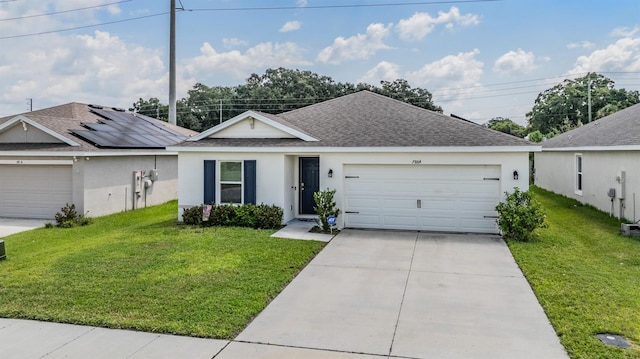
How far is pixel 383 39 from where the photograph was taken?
22156 millimetres

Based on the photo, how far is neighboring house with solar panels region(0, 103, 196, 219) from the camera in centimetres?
1391

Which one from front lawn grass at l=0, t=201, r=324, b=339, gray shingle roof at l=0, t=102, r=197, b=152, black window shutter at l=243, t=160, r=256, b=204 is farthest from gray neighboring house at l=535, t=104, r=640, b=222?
gray shingle roof at l=0, t=102, r=197, b=152

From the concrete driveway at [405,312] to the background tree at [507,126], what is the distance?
4100cm

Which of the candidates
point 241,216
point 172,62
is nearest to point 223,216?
point 241,216

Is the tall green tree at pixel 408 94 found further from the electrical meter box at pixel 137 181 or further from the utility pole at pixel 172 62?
the electrical meter box at pixel 137 181

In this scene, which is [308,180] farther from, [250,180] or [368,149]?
[368,149]

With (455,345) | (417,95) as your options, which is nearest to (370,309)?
(455,345)

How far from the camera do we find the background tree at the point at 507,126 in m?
46.4

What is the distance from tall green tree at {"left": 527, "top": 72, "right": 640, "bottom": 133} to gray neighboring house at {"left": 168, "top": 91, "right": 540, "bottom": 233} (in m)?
36.6

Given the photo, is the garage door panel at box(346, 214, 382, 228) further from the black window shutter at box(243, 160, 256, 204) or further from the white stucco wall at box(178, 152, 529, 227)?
the black window shutter at box(243, 160, 256, 204)

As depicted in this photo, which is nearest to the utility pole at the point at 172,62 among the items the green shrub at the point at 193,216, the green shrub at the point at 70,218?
the green shrub at the point at 70,218

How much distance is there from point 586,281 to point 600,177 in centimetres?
990

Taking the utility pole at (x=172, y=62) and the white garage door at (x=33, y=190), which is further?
the utility pole at (x=172, y=62)

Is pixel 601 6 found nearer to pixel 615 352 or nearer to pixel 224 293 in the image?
pixel 615 352
